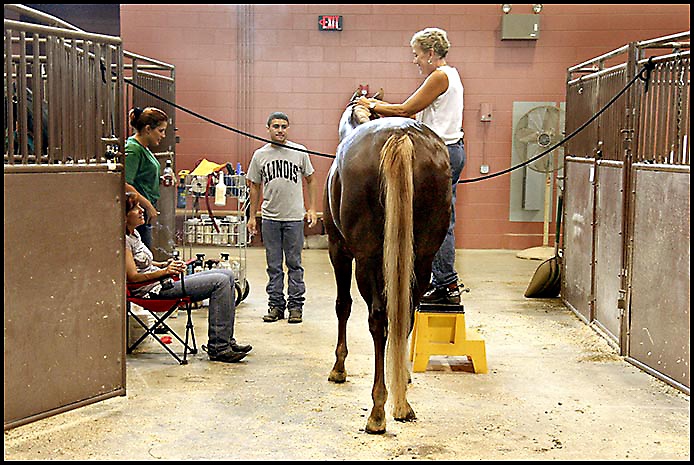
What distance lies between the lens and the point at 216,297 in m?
4.44

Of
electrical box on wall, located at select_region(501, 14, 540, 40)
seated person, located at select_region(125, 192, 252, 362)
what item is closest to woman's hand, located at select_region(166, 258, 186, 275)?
seated person, located at select_region(125, 192, 252, 362)

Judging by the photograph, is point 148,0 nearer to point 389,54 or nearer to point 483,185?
point 389,54

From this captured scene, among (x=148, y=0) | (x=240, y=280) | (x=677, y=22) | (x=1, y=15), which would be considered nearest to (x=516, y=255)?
(x=677, y=22)

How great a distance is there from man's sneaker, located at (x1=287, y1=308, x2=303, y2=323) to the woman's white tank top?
1.99 m

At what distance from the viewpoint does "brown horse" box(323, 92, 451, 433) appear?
10.4 feet

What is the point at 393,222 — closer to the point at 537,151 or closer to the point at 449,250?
the point at 449,250

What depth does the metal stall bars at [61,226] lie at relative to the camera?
3287mm

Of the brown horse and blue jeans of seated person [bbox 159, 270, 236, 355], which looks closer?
the brown horse

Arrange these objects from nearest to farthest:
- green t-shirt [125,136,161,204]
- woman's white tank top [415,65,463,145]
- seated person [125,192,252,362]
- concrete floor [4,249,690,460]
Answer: concrete floor [4,249,690,460] < woman's white tank top [415,65,463,145] < seated person [125,192,252,362] < green t-shirt [125,136,161,204]

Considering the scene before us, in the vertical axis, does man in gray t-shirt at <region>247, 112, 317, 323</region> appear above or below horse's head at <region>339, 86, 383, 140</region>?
below

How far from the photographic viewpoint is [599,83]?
5457 millimetres

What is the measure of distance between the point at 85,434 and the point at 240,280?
3024mm

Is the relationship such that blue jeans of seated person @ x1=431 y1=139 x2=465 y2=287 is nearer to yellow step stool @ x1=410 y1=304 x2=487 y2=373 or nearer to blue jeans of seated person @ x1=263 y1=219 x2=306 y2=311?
yellow step stool @ x1=410 y1=304 x2=487 y2=373

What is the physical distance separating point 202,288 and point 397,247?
1.59 meters
